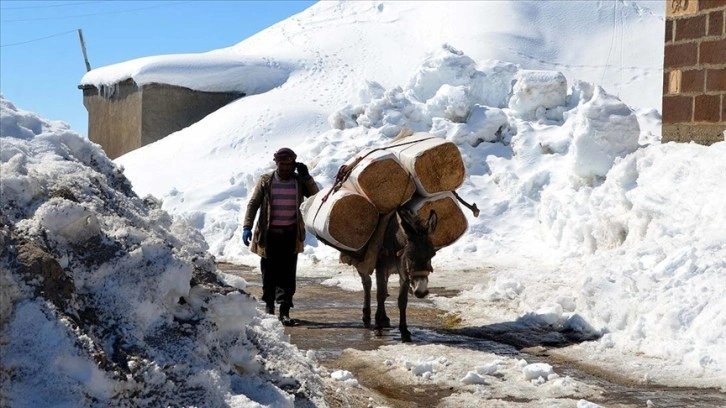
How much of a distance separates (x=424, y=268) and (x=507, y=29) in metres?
22.2

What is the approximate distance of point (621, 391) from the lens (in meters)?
6.34

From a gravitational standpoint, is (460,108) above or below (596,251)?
above

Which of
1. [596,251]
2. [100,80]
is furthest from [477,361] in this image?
[100,80]

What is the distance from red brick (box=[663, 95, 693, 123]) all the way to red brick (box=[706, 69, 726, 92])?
314 millimetres

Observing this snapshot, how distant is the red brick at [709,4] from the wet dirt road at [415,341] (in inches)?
180

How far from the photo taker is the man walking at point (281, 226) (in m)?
8.91

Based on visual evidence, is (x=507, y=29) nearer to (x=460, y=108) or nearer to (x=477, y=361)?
(x=460, y=108)

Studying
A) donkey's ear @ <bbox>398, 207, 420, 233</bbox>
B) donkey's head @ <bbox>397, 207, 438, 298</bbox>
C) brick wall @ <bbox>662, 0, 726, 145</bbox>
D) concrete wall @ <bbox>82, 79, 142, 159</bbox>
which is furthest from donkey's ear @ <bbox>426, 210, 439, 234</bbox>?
concrete wall @ <bbox>82, 79, 142, 159</bbox>

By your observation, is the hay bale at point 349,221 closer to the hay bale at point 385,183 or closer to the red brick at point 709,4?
the hay bale at point 385,183

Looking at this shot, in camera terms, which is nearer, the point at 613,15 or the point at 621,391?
the point at 621,391

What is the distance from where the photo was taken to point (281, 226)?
8.91 metres

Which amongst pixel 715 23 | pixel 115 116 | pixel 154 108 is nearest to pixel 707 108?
pixel 715 23

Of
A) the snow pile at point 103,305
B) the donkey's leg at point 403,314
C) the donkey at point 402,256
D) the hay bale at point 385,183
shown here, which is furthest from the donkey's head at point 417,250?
the snow pile at point 103,305

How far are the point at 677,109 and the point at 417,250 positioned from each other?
5588 millimetres
